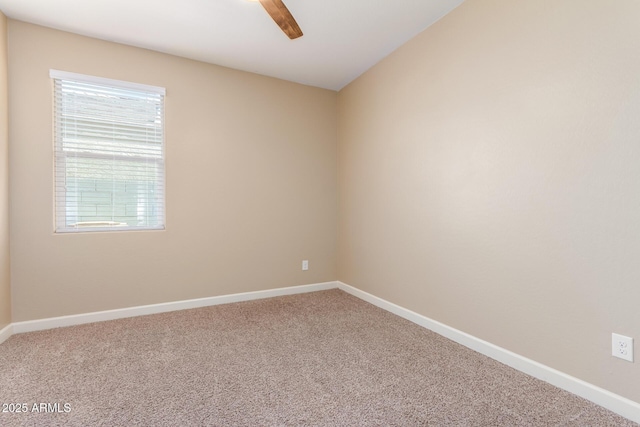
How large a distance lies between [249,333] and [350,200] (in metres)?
1.85

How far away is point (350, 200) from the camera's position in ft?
11.8

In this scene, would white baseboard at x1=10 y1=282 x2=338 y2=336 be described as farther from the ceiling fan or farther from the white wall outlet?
the white wall outlet

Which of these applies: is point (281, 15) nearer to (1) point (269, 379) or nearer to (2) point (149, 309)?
(1) point (269, 379)

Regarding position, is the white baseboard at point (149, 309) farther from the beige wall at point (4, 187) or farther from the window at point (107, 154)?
the window at point (107, 154)

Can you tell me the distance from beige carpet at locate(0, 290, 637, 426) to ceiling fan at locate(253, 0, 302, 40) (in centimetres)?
214

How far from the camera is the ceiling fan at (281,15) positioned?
1679 millimetres

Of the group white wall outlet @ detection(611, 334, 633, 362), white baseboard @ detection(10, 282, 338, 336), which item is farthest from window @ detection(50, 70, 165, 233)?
white wall outlet @ detection(611, 334, 633, 362)

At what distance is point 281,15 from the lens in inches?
70.4

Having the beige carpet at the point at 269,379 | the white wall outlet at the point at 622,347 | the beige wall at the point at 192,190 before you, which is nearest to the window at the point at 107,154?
the beige wall at the point at 192,190

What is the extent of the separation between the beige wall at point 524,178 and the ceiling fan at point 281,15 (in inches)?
47.7

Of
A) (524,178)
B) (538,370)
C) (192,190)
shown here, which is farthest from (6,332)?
(524,178)

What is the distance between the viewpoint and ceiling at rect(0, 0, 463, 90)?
7.28ft

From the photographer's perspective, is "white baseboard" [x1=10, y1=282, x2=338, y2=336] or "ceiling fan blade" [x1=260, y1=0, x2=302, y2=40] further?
"white baseboard" [x1=10, y1=282, x2=338, y2=336]

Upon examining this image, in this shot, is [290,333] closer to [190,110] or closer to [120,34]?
[190,110]
